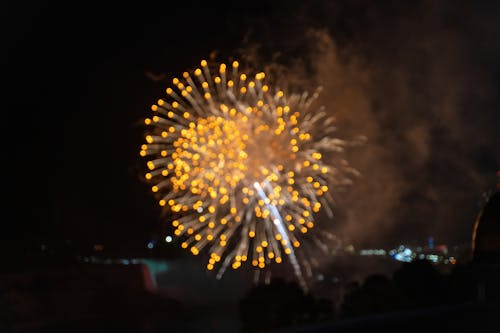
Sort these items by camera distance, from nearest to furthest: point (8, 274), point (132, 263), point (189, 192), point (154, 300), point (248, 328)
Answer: point (248, 328), point (189, 192), point (8, 274), point (154, 300), point (132, 263)

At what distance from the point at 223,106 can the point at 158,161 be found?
226 cm

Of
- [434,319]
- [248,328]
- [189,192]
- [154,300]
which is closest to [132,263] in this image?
[154,300]

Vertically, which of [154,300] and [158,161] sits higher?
[158,161]

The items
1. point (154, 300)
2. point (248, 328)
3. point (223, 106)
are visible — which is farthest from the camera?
point (154, 300)

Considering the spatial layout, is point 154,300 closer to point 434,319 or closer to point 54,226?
point 54,226

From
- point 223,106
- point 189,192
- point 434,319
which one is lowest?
point 434,319

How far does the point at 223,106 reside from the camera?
16.1m

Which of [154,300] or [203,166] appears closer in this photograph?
[203,166]

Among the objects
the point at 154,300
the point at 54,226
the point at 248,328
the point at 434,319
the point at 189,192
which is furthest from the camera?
the point at 54,226

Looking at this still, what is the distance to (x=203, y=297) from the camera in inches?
952

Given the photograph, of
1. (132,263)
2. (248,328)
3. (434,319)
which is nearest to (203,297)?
(132,263)

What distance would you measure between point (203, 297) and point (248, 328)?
37.4 feet

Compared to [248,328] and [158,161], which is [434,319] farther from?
[158,161]

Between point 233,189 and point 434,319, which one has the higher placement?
point 233,189
